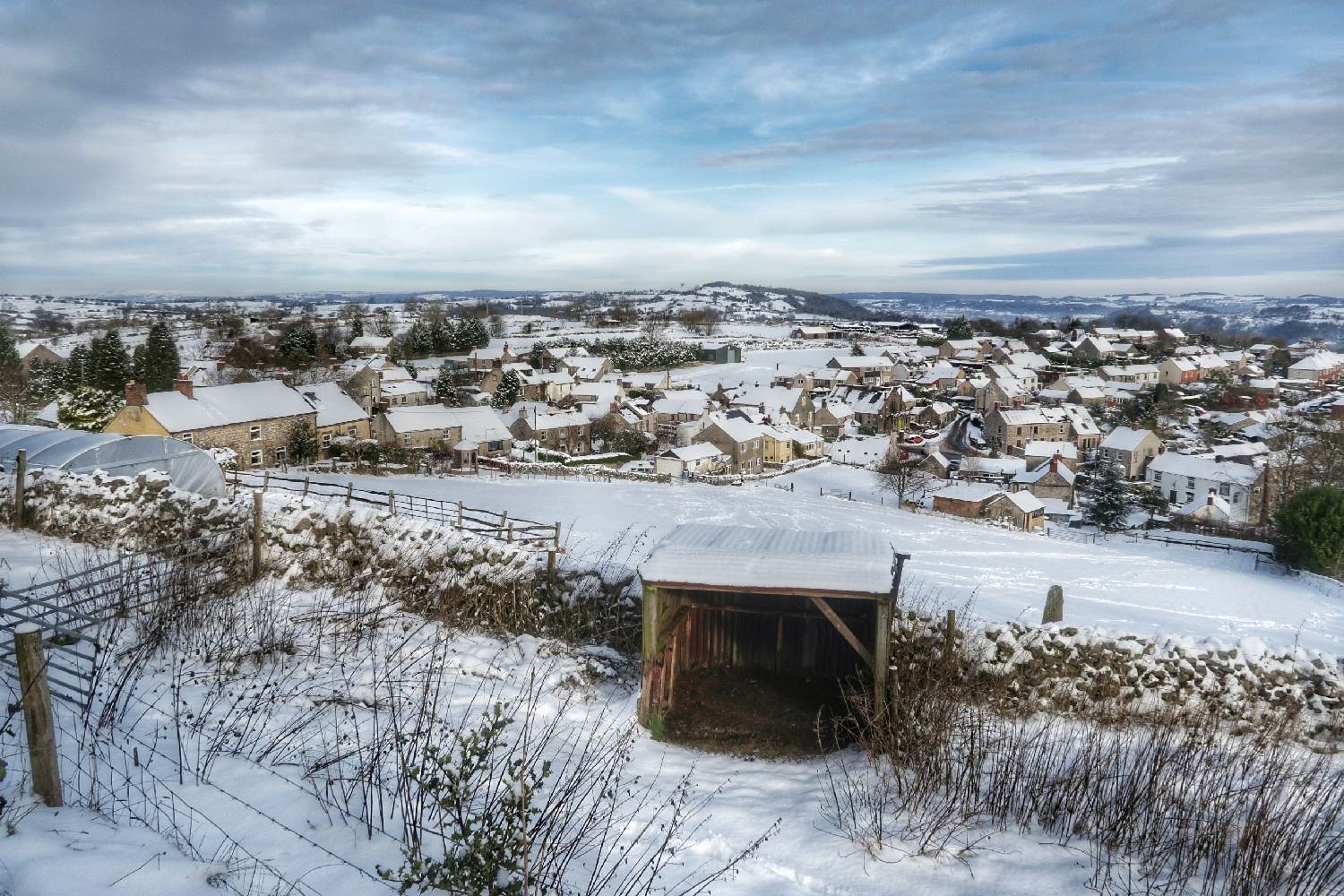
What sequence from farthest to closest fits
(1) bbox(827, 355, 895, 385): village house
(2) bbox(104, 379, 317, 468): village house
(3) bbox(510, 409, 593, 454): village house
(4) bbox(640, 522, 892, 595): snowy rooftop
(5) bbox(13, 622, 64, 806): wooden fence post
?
(1) bbox(827, 355, 895, 385): village house < (3) bbox(510, 409, 593, 454): village house < (2) bbox(104, 379, 317, 468): village house < (4) bbox(640, 522, 892, 595): snowy rooftop < (5) bbox(13, 622, 64, 806): wooden fence post

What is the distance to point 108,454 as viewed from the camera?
1675 centimetres

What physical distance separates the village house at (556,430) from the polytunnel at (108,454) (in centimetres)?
3530

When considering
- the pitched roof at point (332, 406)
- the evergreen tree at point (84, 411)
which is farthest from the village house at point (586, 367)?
the evergreen tree at point (84, 411)

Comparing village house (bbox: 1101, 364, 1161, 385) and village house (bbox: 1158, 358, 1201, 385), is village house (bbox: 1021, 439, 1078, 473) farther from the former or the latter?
village house (bbox: 1158, 358, 1201, 385)

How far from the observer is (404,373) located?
7125cm

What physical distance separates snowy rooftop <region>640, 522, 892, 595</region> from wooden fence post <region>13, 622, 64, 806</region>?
531cm

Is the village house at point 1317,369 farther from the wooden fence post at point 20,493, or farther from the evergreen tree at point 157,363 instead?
the wooden fence post at point 20,493

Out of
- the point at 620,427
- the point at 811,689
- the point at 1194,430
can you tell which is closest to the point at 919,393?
the point at 1194,430

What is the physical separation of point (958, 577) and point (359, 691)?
19264 mm

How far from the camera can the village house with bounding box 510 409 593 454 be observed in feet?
180

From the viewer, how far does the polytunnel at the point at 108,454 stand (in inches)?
640

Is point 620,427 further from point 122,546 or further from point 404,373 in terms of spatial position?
point 122,546

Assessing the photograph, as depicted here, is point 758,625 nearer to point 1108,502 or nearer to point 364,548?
point 364,548

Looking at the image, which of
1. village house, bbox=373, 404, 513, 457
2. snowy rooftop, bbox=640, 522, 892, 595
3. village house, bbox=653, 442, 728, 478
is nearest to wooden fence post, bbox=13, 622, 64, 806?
snowy rooftop, bbox=640, 522, 892, 595
